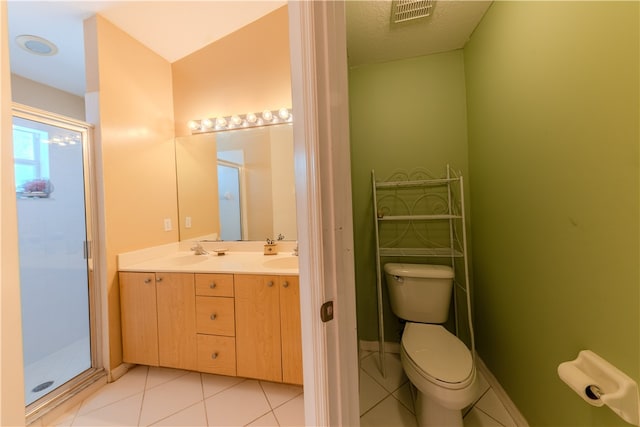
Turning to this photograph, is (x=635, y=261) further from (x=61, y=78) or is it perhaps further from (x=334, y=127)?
(x=61, y=78)

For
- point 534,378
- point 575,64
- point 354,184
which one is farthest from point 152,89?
point 534,378

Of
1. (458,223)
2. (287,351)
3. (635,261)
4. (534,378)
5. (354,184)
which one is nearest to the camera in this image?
(635,261)

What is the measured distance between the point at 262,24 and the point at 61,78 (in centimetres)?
210

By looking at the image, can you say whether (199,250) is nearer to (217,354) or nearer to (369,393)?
(217,354)

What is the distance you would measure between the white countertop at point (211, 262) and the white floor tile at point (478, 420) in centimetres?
121

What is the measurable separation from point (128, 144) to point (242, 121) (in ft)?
2.82

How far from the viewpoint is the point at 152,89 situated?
2037 millimetres

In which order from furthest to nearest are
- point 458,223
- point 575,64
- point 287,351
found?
1. point 458,223
2. point 287,351
3. point 575,64

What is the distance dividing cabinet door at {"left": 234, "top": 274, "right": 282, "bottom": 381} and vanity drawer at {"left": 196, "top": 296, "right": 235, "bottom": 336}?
57 mm

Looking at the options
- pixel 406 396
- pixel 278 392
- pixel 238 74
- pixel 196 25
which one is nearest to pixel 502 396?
pixel 406 396

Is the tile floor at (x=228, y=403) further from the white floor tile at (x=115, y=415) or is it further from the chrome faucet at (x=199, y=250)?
the chrome faucet at (x=199, y=250)

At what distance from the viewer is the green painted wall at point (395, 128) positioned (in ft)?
5.81

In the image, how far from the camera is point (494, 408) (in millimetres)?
1360

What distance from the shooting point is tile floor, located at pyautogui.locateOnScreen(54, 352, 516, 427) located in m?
1.34
